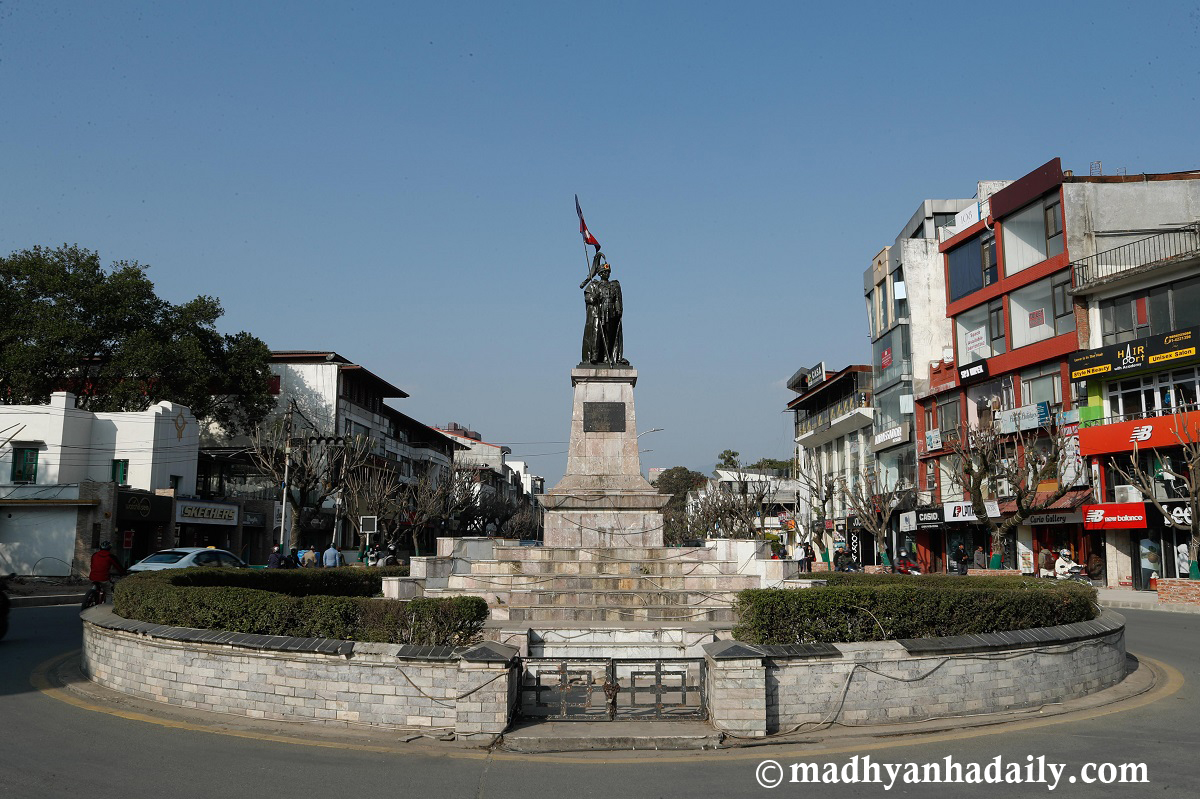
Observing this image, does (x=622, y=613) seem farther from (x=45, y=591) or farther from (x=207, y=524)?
(x=207, y=524)

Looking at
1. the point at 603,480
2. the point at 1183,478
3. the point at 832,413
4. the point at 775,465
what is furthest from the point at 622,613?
the point at 775,465

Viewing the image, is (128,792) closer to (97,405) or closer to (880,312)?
(97,405)

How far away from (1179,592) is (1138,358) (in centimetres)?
1056

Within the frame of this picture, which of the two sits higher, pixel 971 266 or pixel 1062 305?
pixel 971 266

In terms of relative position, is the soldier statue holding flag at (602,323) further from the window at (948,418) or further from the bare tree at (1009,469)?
the window at (948,418)

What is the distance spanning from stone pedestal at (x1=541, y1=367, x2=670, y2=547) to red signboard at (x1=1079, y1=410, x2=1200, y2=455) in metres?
18.6

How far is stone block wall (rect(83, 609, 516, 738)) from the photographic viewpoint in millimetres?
8430

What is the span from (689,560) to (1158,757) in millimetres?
9349

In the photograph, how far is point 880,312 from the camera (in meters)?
49.4

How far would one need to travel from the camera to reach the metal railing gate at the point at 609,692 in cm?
877

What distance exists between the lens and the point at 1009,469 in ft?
95.4

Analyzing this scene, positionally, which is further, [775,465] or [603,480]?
[775,465]

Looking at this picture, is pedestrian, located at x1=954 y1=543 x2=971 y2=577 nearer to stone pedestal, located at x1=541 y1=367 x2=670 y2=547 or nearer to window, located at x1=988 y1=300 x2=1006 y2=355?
window, located at x1=988 y1=300 x2=1006 y2=355

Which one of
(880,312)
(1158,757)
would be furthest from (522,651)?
(880,312)
